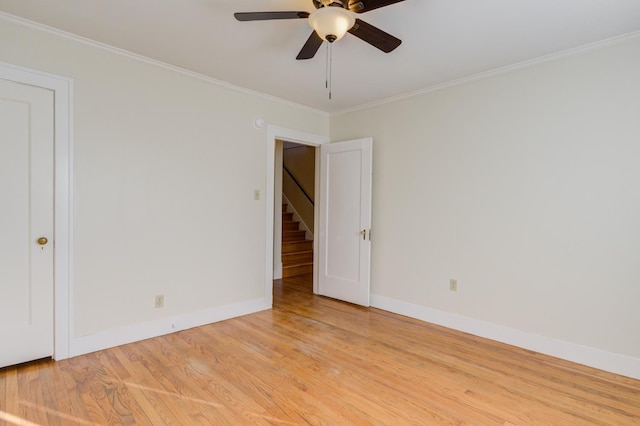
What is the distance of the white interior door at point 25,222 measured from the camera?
242cm

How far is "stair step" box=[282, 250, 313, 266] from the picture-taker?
581 centimetres

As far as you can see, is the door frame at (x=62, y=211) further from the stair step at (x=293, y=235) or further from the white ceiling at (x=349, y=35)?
the stair step at (x=293, y=235)

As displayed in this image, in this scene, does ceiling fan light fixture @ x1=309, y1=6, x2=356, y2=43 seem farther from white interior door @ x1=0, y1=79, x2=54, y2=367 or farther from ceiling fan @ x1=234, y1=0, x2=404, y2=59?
white interior door @ x1=0, y1=79, x2=54, y2=367

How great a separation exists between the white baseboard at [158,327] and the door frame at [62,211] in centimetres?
13

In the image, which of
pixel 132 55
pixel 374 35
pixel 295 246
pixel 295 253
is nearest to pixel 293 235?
pixel 295 246

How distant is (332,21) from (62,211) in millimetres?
2443

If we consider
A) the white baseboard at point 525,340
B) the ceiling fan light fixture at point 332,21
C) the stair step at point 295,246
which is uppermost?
the ceiling fan light fixture at point 332,21

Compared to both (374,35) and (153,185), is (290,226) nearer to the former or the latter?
(153,185)

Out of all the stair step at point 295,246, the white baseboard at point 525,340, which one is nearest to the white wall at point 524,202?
the white baseboard at point 525,340

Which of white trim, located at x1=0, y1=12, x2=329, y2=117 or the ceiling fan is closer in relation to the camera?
the ceiling fan

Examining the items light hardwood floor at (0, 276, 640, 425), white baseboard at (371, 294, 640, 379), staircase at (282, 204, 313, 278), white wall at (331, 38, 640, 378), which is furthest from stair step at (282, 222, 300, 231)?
light hardwood floor at (0, 276, 640, 425)

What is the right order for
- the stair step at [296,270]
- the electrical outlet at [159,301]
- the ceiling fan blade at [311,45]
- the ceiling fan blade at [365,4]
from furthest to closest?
the stair step at [296,270] < the electrical outlet at [159,301] < the ceiling fan blade at [311,45] < the ceiling fan blade at [365,4]

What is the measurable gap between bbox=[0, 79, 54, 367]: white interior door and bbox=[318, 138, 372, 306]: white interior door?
9.49 feet

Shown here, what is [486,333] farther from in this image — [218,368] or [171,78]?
[171,78]
